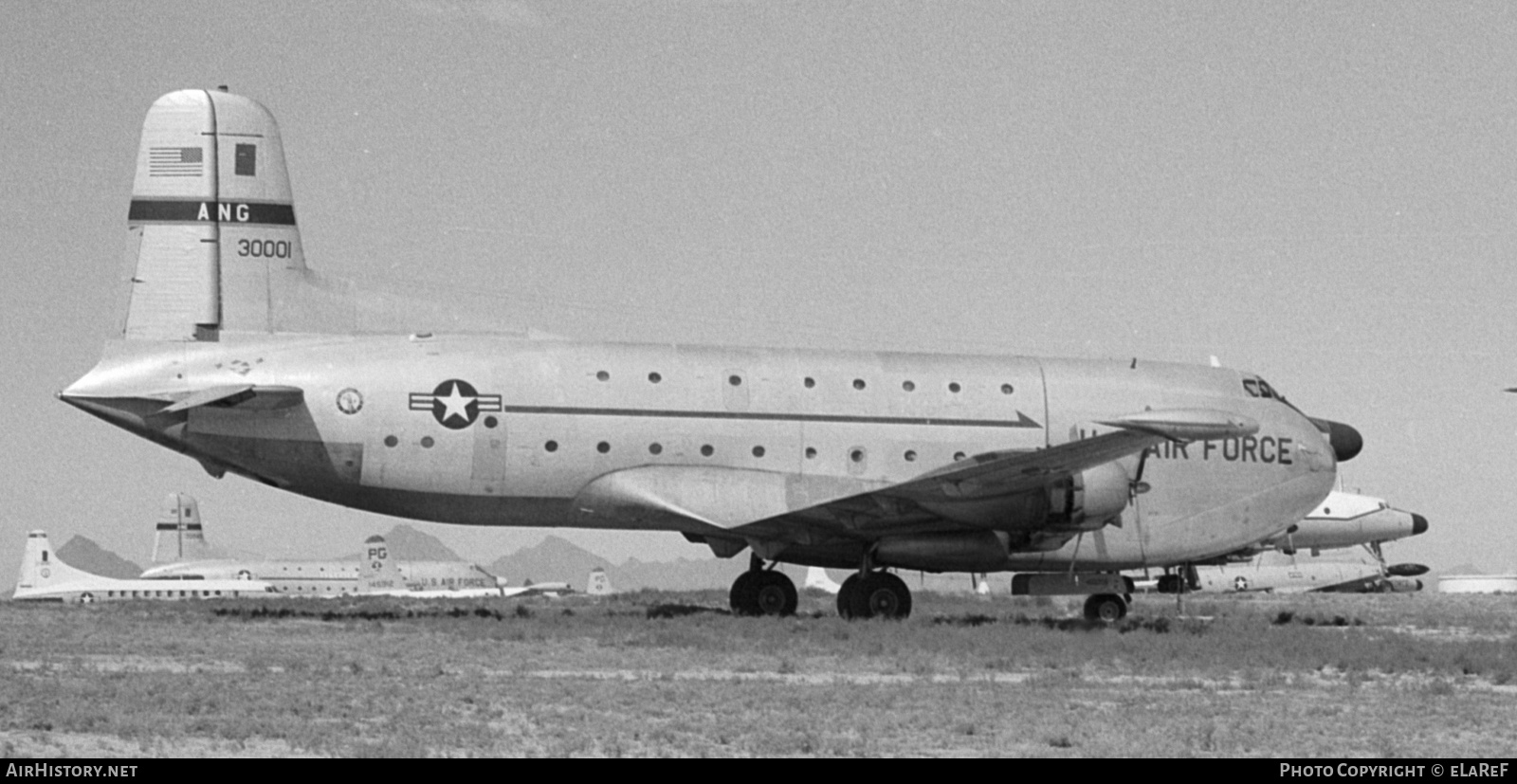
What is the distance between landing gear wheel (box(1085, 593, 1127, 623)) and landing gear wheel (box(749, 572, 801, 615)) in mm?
6794

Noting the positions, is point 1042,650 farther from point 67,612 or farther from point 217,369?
point 67,612

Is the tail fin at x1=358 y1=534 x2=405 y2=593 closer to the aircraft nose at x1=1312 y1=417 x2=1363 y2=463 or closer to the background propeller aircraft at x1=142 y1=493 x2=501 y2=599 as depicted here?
the background propeller aircraft at x1=142 y1=493 x2=501 y2=599

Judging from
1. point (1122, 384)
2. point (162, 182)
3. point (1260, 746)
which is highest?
point (162, 182)

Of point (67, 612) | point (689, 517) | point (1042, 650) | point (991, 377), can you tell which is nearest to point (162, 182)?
point (67, 612)

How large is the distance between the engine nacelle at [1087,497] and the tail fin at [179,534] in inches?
2756

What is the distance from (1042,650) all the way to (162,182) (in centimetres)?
1617

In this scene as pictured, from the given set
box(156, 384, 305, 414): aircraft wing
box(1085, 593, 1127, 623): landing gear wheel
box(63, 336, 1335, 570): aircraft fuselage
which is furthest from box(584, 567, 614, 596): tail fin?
box(156, 384, 305, 414): aircraft wing

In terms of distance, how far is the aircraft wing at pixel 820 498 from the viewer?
2614 centimetres

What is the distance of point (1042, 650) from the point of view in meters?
22.8

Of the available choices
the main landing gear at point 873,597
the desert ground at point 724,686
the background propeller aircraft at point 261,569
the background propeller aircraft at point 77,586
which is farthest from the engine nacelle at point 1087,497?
the background propeller aircraft at point 261,569

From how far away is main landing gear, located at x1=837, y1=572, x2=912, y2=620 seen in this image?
27.9m

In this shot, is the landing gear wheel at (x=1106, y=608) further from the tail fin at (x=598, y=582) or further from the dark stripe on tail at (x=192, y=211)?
the tail fin at (x=598, y=582)

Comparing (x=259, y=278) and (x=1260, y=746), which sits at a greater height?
(x=259, y=278)
